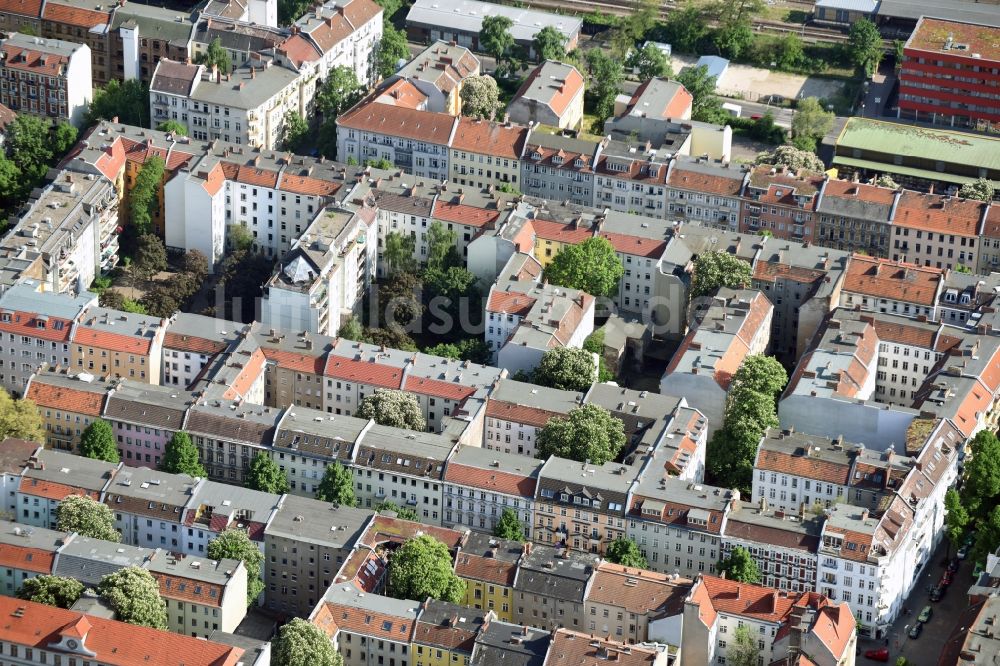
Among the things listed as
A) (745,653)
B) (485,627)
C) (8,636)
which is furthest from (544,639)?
(8,636)

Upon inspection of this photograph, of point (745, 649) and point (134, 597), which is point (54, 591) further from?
point (745, 649)

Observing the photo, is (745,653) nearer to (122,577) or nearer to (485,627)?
(485,627)

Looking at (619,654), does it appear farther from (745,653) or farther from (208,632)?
(208,632)

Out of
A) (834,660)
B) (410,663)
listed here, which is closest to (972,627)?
(834,660)

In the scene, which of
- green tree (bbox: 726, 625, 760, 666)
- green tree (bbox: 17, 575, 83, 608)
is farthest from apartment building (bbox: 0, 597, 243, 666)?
green tree (bbox: 726, 625, 760, 666)
